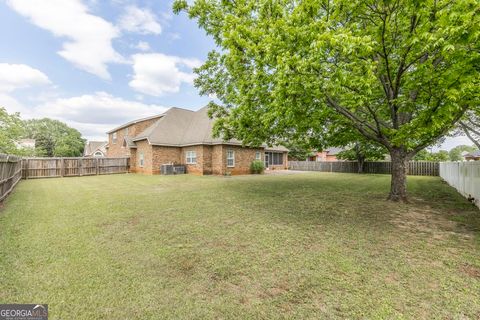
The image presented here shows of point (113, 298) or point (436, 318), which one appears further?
point (113, 298)

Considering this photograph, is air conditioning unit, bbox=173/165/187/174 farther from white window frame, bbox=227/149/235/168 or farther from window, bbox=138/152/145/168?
white window frame, bbox=227/149/235/168

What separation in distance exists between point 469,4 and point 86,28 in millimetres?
14878

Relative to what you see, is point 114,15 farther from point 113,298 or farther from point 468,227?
point 468,227

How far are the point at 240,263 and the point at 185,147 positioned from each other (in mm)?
18652

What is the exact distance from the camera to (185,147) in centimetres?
2150

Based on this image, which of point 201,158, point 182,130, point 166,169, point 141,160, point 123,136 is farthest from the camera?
point 123,136

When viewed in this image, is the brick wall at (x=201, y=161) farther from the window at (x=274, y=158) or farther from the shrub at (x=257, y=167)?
the window at (x=274, y=158)

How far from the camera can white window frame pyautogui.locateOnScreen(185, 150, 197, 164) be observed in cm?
2061

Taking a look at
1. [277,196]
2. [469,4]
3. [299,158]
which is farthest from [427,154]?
[469,4]

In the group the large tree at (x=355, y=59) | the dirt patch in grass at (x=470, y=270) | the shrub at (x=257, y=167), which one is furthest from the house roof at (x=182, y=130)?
the dirt patch in grass at (x=470, y=270)

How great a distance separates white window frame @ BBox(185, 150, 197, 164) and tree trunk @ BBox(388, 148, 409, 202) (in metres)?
15.3

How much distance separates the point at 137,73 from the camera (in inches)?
778

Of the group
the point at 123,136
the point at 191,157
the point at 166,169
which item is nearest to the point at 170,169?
the point at 166,169

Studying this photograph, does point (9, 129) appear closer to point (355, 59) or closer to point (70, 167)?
point (70, 167)
